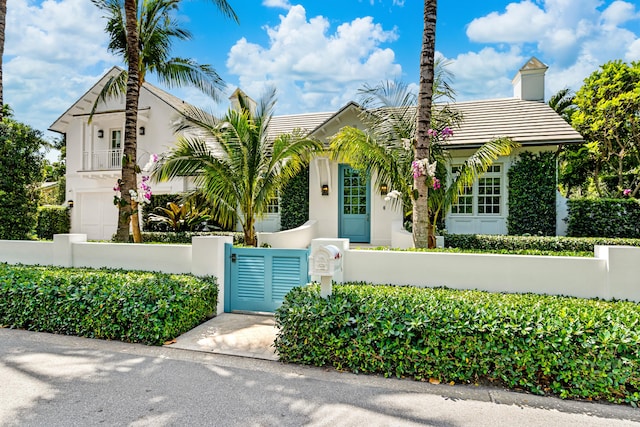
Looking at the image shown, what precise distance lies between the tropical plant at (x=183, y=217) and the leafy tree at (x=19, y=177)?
4.02 meters

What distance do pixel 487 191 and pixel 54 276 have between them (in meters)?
12.0

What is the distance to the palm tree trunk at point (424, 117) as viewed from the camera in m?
7.43

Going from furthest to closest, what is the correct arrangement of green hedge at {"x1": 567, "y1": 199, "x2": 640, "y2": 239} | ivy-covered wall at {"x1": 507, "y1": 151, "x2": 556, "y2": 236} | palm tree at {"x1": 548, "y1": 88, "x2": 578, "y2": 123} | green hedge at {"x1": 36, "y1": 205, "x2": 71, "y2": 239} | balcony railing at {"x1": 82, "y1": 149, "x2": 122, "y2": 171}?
palm tree at {"x1": 548, "y1": 88, "x2": 578, "y2": 123}
balcony railing at {"x1": 82, "y1": 149, "x2": 122, "y2": 171}
green hedge at {"x1": 36, "y1": 205, "x2": 71, "y2": 239}
ivy-covered wall at {"x1": 507, "y1": 151, "x2": 556, "y2": 236}
green hedge at {"x1": 567, "y1": 199, "x2": 640, "y2": 239}

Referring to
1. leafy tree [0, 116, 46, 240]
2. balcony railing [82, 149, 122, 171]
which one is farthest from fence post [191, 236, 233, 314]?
balcony railing [82, 149, 122, 171]

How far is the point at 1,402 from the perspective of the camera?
3.54 m

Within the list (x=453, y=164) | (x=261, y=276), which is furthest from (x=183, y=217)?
(x=453, y=164)

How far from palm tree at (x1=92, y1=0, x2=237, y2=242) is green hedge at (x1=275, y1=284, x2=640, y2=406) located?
20.8 ft

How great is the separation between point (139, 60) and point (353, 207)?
776cm

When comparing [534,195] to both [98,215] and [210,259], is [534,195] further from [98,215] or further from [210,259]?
[98,215]

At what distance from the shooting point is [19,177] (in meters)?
9.95

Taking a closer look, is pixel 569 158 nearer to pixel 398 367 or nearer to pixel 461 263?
pixel 461 263

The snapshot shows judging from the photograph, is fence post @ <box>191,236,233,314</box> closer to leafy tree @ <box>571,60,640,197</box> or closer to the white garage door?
the white garage door

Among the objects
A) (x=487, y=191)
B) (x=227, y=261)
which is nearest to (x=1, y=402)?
(x=227, y=261)

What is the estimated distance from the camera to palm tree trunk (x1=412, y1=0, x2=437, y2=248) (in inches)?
293
